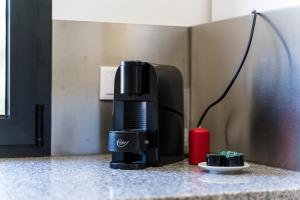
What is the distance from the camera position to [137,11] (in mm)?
1507

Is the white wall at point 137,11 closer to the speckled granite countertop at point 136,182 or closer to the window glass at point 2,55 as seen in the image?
the window glass at point 2,55

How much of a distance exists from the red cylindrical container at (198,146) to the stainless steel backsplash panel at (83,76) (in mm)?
286

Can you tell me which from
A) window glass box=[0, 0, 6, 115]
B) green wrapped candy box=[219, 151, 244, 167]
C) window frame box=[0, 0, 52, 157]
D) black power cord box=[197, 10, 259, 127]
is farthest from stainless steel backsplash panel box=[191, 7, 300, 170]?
window glass box=[0, 0, 6, 115]

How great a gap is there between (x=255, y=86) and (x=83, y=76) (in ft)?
1.59

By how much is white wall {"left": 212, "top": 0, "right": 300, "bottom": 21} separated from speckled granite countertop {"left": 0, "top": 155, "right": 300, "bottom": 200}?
16.2 inches

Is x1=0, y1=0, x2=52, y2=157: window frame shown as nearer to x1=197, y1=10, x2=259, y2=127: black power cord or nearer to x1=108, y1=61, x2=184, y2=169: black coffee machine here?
x1=108, y1=61, x2=184, y2=169: black coffee machine

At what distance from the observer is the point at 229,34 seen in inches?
54.4

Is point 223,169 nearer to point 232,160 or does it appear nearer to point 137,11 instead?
point 232,160

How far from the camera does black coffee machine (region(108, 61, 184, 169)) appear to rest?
3.84 ft

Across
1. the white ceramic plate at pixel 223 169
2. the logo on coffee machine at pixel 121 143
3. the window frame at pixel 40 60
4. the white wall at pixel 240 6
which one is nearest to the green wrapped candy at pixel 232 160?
the white ceramic plate at pixel 223 169

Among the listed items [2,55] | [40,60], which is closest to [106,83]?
[40,60]

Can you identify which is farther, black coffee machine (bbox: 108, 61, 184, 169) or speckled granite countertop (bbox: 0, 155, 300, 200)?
black coffee machine (bbox: 108, 61, 184, 169)

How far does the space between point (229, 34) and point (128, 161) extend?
0.47 metres

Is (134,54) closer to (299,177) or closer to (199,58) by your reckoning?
(199,58)
